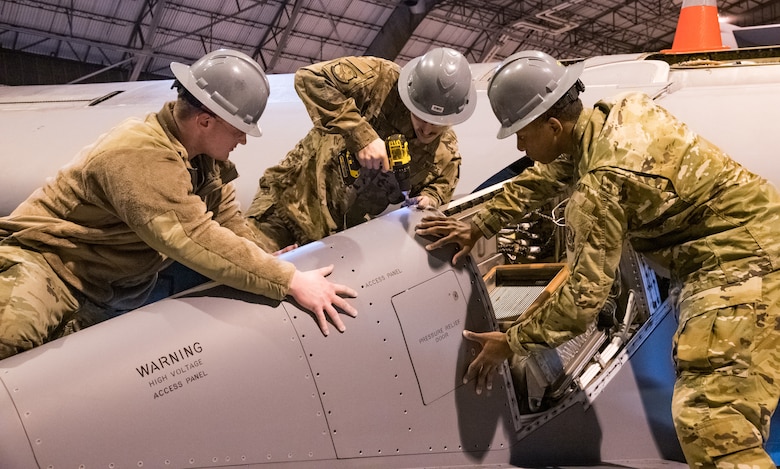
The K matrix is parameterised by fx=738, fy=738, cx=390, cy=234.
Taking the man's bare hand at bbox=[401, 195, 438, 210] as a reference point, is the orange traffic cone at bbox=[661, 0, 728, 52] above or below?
above

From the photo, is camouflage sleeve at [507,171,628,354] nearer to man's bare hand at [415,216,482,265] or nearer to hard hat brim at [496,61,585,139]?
hard hat brim at [496,61,585,139]

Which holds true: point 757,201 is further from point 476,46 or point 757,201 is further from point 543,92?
point 476,46

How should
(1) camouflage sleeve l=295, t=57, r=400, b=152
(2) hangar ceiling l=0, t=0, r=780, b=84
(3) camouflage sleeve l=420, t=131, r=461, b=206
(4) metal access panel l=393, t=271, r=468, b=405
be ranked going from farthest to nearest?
(2) hangar ceiling l=0, t=0, r=780, b=84, (3) camouflage sleeve l=420, t=131, r=461, b=206, (1) camouflage sleeve l=295, t=57, r=400, b=152, (4) metal access panel l=393, t=271, r=468, b=405

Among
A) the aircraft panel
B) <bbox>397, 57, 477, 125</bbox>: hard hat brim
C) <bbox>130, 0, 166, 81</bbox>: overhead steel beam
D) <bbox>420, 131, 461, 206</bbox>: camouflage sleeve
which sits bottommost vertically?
the aircraft panel

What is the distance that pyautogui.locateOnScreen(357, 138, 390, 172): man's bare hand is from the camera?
343cm

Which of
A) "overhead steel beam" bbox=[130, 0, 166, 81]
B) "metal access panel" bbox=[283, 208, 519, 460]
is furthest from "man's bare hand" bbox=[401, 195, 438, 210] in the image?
"overhead steel beam" bbox=[130, 0, 166, 81]

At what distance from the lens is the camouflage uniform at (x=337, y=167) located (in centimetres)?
376

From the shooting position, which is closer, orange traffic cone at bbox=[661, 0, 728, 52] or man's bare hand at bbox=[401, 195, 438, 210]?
man's bare hand at bbox=[401, 195, 438, 210]

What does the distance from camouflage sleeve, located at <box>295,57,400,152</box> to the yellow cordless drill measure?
10cm

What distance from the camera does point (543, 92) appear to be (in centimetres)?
279

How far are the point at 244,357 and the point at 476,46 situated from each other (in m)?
17.9

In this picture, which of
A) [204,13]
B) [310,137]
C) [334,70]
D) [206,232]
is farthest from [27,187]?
[204,13]

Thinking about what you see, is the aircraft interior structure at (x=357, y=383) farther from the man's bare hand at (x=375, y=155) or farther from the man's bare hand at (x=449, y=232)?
the man's bare hand at (x=375, y=155)

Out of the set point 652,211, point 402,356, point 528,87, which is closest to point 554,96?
point 528,87
